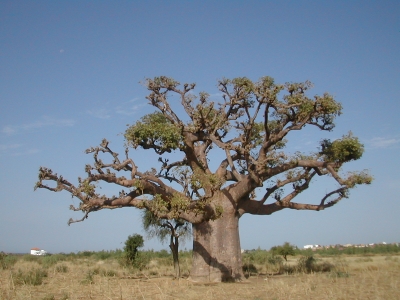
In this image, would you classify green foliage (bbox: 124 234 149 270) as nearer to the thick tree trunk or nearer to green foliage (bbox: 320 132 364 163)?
the thick tree trunk

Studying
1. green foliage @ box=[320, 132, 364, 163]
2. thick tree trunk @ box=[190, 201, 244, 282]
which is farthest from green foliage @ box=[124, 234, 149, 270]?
green foliage @ box=[320, 132, 364, 163]

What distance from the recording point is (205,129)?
52.7ft

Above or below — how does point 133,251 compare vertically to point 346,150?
below

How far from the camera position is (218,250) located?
15.2 metres

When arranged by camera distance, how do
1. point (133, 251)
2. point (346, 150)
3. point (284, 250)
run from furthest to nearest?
point (284, 250)
point (133, 251)
point (346, 150)

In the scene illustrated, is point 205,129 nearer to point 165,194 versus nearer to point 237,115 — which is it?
point 237,115

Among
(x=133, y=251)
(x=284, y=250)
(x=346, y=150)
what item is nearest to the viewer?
(x=346, y=150)

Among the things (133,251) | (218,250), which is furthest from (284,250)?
(218,250)

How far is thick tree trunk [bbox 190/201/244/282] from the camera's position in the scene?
1497 cm

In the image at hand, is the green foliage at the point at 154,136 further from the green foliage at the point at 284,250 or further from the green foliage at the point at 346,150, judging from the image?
the green foliage at the point at 284,250

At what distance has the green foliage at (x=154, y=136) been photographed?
1491cm

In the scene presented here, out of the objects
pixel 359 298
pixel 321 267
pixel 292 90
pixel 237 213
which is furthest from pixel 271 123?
pixel 359 298

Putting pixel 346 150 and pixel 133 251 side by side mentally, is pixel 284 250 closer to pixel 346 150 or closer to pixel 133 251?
pixel 133 251

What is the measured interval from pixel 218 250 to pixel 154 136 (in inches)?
182
